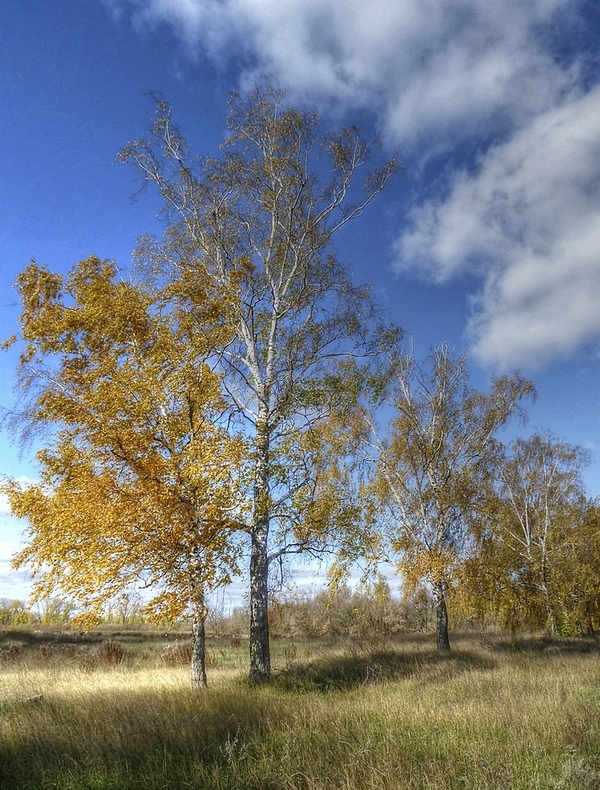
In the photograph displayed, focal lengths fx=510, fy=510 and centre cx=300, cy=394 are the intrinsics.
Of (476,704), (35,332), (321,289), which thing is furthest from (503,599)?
(35,332)

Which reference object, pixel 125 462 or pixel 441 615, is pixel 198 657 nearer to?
pixel 125 462

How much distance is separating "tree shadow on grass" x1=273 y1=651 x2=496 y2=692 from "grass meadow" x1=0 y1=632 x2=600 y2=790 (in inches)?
4.1

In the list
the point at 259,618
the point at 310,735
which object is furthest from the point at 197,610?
the point at 310,735

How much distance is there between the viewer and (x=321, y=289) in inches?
512

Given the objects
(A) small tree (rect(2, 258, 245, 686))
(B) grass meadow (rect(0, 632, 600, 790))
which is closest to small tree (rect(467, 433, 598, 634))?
(B) grass meadow (rect(0, 632, 600, 790))

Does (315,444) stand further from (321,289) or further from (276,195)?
(276,195)

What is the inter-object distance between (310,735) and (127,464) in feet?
17.3

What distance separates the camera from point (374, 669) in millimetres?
11469

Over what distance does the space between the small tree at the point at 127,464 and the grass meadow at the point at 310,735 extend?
5.71 feet

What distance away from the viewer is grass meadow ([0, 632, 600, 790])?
14.8 ft

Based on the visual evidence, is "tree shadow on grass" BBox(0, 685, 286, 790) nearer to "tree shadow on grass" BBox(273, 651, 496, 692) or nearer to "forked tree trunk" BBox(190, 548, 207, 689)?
"forked tree trunk" BBox(190, 548, 207, 689)

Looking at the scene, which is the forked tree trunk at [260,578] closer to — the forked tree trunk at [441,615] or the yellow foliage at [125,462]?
the yellow foliage at [125,462]

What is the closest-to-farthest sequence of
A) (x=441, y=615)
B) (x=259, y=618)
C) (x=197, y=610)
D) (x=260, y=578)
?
(x=197, y=610), (x=259, y=618), (x=260, y=578), (x=441, y=615)

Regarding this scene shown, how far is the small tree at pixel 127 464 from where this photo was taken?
845 cm
